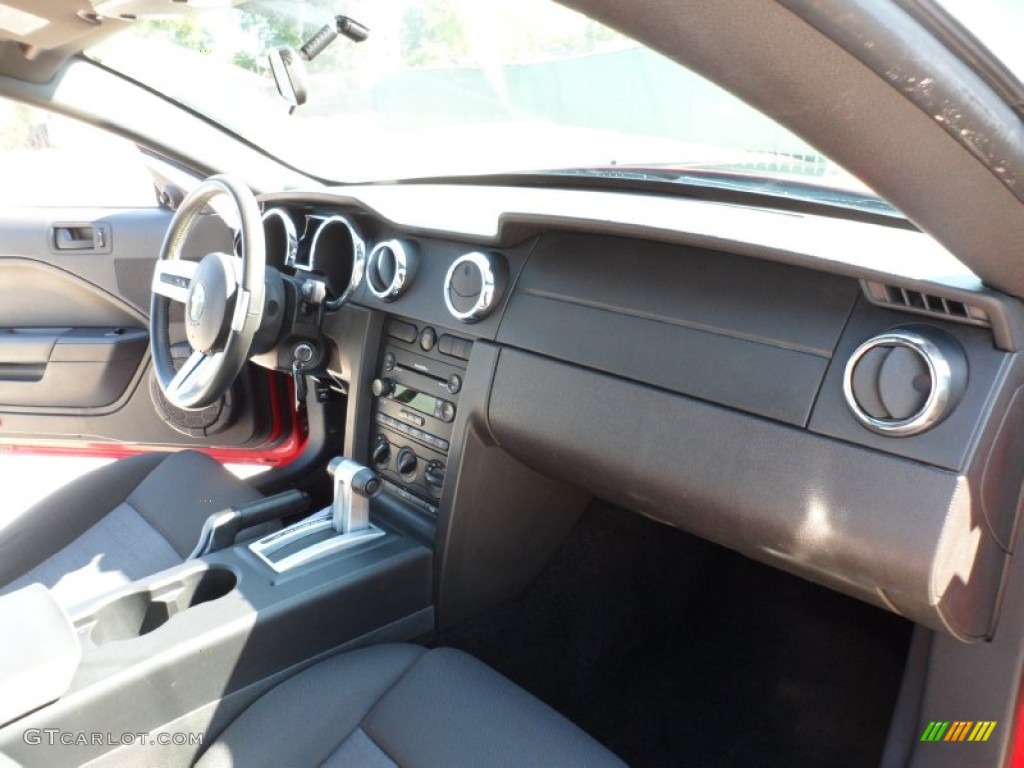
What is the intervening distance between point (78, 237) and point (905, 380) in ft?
8.72

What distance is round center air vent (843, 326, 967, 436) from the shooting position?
36.5 inches

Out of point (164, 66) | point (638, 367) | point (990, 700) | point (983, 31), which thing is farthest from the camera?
point (164, 66)

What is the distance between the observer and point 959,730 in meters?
1.11

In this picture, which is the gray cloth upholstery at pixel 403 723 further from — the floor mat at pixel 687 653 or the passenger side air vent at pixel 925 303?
the passenger side air vent at pixel 925 303

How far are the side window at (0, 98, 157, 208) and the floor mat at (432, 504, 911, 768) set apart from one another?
189 centimetres

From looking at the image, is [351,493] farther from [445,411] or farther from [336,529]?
[445,411]

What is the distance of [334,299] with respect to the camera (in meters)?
1.98

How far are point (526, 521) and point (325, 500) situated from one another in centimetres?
73

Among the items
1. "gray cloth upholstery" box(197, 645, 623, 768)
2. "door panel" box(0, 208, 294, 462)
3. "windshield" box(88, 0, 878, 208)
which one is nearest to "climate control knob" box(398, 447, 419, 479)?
"gray cloth upholstery" box(197, 645, 623, 768)

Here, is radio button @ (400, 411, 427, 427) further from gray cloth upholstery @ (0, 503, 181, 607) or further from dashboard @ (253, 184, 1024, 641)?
gray cloth upholstery @ (0, 503, 181, 607)

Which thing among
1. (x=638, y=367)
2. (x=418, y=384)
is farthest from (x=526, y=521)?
(x=638, y=367)

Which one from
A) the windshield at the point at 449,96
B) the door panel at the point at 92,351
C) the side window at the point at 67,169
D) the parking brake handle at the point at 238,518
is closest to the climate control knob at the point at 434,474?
the parking brake handle at the point at 238,518

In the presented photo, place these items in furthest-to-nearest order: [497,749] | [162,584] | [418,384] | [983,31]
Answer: [418,384]
[162,584]
[497,749]
[983,31]

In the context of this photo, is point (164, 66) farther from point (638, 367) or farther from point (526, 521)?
point (638, 367)
